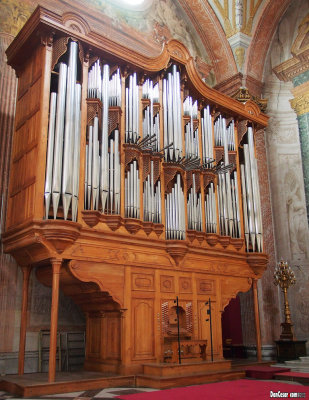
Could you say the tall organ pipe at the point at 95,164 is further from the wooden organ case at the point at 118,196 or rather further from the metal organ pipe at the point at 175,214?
the metal organ pipe at the point at 175,214

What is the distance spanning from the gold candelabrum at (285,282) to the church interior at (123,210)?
0.04 meters

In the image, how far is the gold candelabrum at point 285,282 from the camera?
12.0 metres

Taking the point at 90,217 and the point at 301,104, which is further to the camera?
the point at 301,104

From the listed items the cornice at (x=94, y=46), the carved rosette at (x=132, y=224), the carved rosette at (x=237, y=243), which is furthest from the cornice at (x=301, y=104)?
the carved rosette at (x=132, y=224)

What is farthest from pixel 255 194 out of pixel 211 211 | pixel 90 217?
pixel 90 217

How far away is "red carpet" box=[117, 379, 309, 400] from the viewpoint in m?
6.50

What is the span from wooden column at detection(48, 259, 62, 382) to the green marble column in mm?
8612

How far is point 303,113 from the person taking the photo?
14.1 m

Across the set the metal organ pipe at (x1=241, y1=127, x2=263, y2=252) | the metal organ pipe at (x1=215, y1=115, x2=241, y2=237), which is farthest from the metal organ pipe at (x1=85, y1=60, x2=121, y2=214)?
the metal organ pipe at (x1=241, y1=127, x2=263, y2=252)

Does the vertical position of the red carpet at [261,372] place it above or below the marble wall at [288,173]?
below

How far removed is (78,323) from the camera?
9922mm

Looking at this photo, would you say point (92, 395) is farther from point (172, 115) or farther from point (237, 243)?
point (172, 115)

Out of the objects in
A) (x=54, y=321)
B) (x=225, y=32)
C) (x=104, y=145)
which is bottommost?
(x=54, y=321)

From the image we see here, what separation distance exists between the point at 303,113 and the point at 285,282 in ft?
17.4
